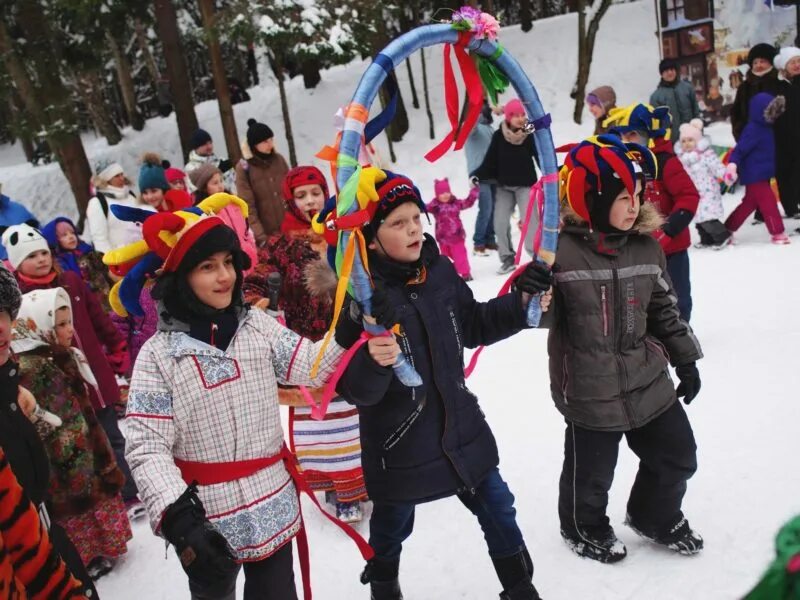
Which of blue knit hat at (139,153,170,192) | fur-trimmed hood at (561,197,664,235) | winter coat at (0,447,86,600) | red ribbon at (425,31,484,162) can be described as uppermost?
red ribbon at (425,31,484,162)

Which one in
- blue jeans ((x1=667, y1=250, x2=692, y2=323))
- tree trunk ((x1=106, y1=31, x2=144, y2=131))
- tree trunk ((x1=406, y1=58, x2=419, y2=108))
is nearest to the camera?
blue jeans ((x1=667, y1=250, x2=692, y2=323))

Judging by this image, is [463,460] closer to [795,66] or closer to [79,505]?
[79,505]

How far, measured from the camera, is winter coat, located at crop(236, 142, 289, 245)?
17.5ft

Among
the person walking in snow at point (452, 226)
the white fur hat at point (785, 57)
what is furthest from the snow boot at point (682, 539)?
the white fur hat at point (785, 57)

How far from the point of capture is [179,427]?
7.29ft

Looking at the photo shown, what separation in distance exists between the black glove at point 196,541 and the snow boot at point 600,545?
165 centimetres

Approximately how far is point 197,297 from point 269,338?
0.29 meters

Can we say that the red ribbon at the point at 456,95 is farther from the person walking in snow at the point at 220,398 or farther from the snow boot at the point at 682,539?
the snow boot at the point at 682,539

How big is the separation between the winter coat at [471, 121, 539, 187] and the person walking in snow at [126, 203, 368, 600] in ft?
20.1

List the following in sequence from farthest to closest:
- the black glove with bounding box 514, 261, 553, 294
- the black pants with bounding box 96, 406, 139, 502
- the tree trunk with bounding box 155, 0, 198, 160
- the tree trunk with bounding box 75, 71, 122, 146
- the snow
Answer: the tree trunk with bounding box 75, 71, 122, 146
the tree trunk with bounding box 155, 0, 198, 160
the black pants with bounding box 96, 406, 139, 502
the snow
the black glove with bounding box 514, 261, 553, 294

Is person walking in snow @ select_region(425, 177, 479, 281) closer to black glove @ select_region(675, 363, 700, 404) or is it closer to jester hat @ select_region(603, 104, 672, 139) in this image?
jester hat @ select_region(603, 104, 672, 139)

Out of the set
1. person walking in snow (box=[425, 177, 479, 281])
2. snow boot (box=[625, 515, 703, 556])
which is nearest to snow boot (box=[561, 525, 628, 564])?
snow boot (box=[625, 515, 703, 556])

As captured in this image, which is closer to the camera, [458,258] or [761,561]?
[761,561]

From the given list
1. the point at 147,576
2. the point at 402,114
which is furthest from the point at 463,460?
the point at 402,114
